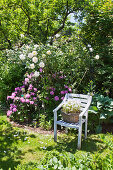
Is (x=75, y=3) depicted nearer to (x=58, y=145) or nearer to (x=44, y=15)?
(x=44, y=15)

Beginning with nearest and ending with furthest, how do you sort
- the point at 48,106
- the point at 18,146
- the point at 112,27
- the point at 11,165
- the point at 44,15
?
the point at 11,165 → the point at 18,146 → the point at 48,106 → the point at 112,27 → the point at 44,15

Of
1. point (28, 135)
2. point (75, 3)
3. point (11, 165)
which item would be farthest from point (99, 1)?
point (11, 165)

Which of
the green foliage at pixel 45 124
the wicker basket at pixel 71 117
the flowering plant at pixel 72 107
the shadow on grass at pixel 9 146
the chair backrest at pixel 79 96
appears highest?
the chair backrest at pixel 79 96

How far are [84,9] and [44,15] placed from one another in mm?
1887

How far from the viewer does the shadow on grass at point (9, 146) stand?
2.61m

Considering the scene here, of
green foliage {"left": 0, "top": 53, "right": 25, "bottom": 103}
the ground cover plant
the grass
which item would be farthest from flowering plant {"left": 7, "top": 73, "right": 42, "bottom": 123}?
green foliage {"left": 0, "top": 53, "right": 25, "bottom": 103}

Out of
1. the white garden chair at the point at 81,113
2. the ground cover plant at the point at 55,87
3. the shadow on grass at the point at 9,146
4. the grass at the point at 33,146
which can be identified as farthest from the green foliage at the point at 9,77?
the white garden chair at the point at 81,113

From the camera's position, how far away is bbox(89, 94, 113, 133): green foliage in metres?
3.65

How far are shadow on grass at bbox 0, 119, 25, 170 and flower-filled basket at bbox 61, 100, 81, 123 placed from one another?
1032 millimetres

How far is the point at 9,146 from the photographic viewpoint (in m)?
3.09

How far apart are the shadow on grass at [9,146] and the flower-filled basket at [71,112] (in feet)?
3.39

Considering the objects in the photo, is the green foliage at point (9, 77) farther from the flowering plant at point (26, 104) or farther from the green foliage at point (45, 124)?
the green foliage at point (45, 124)

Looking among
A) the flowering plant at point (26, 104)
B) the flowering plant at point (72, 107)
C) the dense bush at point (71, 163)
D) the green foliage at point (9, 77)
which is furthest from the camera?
the green foliage at point (9, 77)

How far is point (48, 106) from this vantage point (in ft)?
14.3
